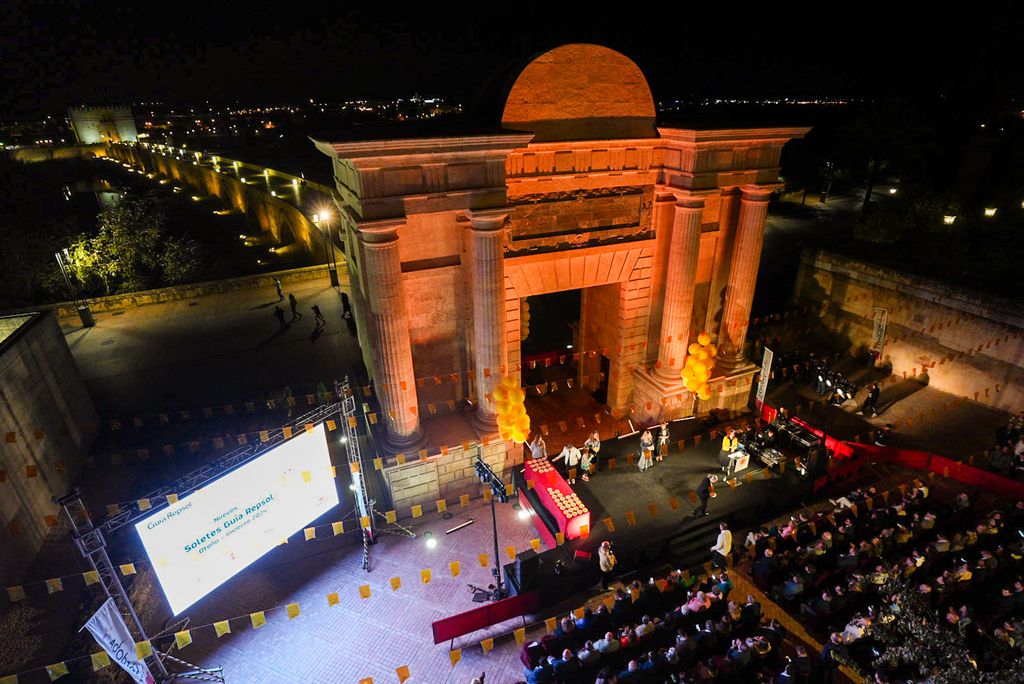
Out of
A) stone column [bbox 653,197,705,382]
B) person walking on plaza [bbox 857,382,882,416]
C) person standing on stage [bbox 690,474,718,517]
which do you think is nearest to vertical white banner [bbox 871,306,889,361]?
person walking on plaza [bbox 857,382,882,416]

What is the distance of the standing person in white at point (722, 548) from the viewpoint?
12352 millimetres

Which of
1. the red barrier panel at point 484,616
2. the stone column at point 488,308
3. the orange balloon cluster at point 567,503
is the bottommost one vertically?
the red barrier panel at point 484,616

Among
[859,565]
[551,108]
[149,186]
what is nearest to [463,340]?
[551,108]

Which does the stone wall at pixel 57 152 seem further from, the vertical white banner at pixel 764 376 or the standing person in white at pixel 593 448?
the vertical white banner at pixel 764 376

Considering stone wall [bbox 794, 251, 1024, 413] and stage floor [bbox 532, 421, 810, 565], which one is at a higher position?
stone wall [bbox 794, 251, 1024, 413]

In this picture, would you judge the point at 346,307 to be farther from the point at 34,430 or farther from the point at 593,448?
the point at 593,448

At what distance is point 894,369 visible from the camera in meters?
20.9

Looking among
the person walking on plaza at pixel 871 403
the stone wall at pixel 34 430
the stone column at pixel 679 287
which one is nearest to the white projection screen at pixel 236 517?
the stone wall at pixel 34 430

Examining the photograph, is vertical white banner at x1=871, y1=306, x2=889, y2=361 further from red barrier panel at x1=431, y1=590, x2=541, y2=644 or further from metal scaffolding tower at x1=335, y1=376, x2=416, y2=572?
metal scaffolding tower at x1=335, y1=376, x2=416, y2=572

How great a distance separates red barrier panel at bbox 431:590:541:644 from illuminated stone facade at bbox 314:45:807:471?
4.54m

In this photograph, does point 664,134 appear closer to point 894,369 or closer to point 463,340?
point 463,340

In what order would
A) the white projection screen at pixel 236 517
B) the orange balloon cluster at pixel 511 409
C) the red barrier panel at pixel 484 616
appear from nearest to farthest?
the white projection screen at pixel 236 517, the red barrier panel at pixel 484 616, the orange balloon cluster at pixel 511 409

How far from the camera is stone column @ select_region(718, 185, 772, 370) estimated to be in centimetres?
1553

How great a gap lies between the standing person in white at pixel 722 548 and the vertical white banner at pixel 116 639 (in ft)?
39.0
